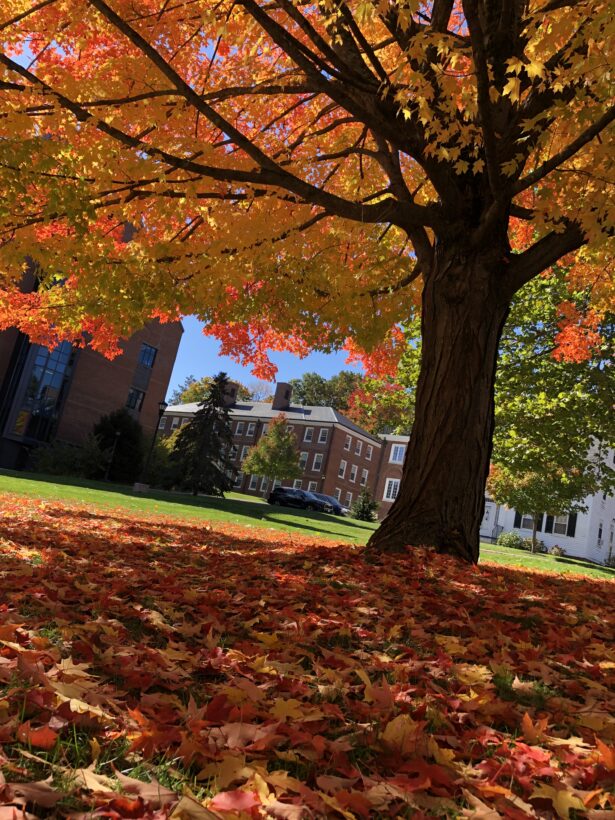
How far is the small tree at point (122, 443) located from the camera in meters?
37.2

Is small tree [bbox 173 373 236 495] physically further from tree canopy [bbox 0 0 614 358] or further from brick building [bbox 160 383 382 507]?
tree canopy [bbox 0 0 614 358]

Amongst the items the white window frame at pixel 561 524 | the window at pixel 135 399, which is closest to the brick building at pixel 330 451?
the window at pixel 135 399

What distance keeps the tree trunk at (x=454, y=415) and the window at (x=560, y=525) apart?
1503 inches

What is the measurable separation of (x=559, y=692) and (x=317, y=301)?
795cm

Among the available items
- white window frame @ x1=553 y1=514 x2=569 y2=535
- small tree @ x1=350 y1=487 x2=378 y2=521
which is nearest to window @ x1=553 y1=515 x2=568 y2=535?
white window frame @ x1=553 y1=514 x2=569 y2=535

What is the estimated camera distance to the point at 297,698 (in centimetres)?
284

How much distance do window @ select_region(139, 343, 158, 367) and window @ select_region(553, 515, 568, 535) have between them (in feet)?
99.6

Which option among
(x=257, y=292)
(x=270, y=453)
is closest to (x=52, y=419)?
(x=270, y=453)

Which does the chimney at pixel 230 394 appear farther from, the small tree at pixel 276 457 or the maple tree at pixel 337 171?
the maple tree at pixel 337 171

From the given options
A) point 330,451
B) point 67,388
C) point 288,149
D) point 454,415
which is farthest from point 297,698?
point 330,451

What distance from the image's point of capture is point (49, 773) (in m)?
1.96

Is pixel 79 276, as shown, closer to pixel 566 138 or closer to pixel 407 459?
pixel 407 459

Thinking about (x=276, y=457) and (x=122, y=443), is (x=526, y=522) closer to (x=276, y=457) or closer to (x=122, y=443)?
(x=276, y=457)

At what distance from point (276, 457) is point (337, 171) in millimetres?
43894
